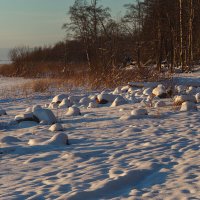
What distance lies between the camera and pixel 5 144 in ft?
16.1

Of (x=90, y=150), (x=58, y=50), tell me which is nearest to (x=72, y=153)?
(x=90, y=150)

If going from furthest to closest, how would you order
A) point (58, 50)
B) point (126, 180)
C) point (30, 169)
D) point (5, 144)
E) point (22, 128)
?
point (58, 50), point (22, 128), point (5, 144), point (30, 169), point (126, 180)

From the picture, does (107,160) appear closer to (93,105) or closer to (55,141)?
(55,141)

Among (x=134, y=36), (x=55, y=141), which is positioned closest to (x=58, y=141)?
(x=55, y=141)

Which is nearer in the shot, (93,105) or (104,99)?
(93,105)

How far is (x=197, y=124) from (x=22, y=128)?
8.63ft

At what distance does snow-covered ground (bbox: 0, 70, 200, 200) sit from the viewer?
123 inches

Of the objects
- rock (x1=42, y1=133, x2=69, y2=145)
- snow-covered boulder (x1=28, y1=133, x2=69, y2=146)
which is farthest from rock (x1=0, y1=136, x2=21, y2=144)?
rock (x1=42, y1=133, x2=69, y2=145)

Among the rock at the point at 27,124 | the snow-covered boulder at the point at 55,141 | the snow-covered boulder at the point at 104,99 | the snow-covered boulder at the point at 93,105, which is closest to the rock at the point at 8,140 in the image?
the snow-covered boulder at the point at 55,141

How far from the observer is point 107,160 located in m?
4.04

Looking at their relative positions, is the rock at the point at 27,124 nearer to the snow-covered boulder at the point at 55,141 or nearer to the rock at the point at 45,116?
the rock at the point at 45,116

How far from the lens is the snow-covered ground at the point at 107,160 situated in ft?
10.2

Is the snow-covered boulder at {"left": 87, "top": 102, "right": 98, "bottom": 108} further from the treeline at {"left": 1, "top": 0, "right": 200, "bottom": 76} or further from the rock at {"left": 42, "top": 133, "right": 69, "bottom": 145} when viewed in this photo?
the treeline at {"left": 1, "top": 0, "right": 200, "bottom": 76}

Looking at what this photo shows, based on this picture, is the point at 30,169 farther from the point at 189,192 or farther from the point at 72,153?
the point at 189,192
